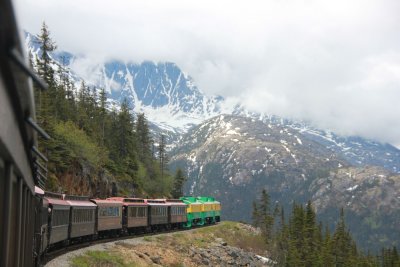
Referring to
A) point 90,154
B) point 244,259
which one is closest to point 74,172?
point 90,154

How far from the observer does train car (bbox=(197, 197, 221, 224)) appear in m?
88.3

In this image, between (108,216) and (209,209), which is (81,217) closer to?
(108,216)

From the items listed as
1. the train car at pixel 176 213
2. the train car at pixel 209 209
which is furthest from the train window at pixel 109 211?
the train car at pixel 209 209

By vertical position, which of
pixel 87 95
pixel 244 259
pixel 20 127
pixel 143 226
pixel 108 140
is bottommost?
pixel 244 259

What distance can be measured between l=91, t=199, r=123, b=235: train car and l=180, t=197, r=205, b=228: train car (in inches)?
1090

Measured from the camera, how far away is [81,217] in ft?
115

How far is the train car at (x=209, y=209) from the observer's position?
290ft

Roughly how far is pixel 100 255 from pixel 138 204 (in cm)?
1941

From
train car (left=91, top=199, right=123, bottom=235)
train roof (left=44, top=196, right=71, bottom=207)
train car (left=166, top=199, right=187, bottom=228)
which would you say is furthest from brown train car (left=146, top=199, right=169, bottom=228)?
train roof (left=44, top=196, right=71, bottom=207)

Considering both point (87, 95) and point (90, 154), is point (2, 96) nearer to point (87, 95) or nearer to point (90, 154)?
point (90, 154)

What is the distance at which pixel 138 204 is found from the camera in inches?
2039

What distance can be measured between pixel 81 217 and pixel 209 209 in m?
59.1

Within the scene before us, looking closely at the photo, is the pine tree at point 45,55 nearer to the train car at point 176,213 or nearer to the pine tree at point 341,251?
the train car at point 176,213

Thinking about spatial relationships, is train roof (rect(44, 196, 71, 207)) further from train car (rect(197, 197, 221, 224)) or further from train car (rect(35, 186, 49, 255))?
train car (rect(197, 197, 221, 224))
